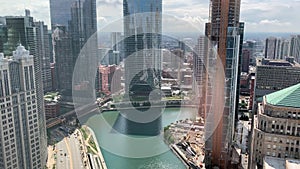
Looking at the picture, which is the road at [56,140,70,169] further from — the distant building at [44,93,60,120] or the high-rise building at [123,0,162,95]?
the high-rise building at [123,0,162,95]

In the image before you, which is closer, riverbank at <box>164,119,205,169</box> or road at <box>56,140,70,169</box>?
road at <box>56,140,70,169</box>

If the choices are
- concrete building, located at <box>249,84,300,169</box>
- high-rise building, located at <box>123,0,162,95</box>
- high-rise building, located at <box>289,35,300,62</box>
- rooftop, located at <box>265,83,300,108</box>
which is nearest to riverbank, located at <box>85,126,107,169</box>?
high-rise building, located at <box>123,0,162,95</box>

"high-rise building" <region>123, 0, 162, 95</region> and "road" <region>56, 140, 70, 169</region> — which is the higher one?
"high-rise building" <region>123, 0, 162, 95</region>

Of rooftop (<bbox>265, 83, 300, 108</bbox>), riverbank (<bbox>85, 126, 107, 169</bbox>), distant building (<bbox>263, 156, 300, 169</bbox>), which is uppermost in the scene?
rooftop (<bbox>265, 83, 300, 108</bbox>)

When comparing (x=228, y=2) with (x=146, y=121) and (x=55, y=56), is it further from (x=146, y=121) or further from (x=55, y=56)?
(x=55, y=56)

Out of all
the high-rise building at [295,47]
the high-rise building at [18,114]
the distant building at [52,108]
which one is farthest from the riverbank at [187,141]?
the high-rise building at [295,47]

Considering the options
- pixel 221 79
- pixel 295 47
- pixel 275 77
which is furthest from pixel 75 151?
pixel 295 47

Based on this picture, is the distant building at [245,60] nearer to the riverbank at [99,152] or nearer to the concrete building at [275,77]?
the concrete building at [275,77]
